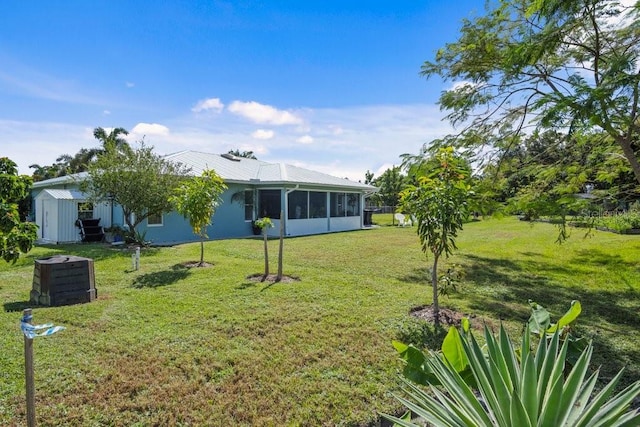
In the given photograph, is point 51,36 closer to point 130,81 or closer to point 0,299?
point 130,81

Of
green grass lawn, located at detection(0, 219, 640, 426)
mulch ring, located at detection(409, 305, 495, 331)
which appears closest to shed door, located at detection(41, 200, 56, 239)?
green grass lawn, located at detection(0, 219, 640, 426)

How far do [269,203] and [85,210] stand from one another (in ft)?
26.6

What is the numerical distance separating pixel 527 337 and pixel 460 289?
249 inches

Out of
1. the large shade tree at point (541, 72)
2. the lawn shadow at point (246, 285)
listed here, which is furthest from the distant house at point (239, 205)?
the large shade tree at point (541, 72)

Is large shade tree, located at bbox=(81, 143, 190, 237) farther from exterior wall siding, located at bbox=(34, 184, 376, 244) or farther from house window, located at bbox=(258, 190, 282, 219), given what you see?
house window, located at bbox=(258, 190, 282, 219)

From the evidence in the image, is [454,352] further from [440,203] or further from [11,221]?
[11,221]

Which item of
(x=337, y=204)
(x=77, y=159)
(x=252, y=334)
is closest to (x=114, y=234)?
(x=337, y=204)

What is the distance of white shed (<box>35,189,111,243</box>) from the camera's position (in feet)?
50.0

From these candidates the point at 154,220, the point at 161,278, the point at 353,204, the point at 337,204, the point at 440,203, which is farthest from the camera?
the point at 353,204

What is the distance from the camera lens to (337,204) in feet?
71.6

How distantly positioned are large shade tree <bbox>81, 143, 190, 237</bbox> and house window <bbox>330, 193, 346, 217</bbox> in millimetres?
9269

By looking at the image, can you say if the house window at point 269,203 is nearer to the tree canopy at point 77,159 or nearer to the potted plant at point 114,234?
the potted plant at point 114,234

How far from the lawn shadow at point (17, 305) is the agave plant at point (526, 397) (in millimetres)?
7007

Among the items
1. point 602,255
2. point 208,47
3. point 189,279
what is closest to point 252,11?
point 208,47
